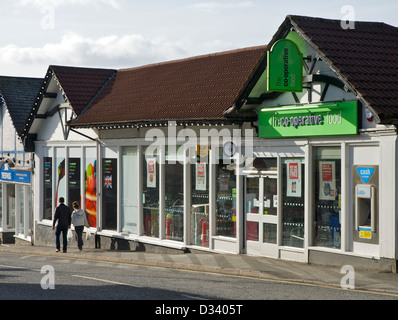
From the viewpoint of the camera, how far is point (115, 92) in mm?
24969

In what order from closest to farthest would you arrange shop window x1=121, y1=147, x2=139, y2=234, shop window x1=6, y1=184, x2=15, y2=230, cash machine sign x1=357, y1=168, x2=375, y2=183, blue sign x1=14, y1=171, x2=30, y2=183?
cash machine sign x1=357, y1=168, x2=375, y2=183, shop window x1=121, y1=147, x2=139, y2=234, blue sign x1=14, y1=171, x2=30, y2=183, shop window x1=6, y1=184, x2=15, y2=230

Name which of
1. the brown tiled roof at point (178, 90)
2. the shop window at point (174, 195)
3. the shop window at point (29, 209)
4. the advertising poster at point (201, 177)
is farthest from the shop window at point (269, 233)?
the shop window at point (29, 209)

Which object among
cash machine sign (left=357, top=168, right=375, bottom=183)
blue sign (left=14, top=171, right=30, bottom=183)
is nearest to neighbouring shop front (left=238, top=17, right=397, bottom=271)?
cash machine sign (left=357, top=168, right=375, bottom=183)

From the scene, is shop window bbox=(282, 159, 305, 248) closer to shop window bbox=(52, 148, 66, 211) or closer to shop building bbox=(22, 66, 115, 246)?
shop building bbox=(22, 66, 115, 246)

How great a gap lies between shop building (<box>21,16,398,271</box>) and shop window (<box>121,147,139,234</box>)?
0.21ft

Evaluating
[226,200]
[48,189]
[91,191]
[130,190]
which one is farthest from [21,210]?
[226,200]

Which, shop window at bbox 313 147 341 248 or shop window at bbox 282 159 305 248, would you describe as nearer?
shop window at bbox 313 147 341 248

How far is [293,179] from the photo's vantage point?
17.2 meters

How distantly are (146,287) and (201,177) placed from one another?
281 inches

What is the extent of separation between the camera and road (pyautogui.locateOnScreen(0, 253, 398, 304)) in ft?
38.9

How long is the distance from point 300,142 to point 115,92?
32.4ft

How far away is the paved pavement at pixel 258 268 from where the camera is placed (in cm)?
1372

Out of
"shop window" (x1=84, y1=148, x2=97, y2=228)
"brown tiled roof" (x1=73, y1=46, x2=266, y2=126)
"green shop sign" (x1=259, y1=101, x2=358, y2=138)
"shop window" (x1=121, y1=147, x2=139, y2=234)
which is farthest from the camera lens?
"shop window" (x1=84, y1=148, x2=97, y2=228)
